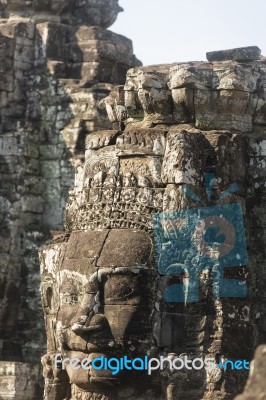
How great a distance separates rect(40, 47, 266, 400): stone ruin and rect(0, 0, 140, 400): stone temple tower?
11545 millimetres

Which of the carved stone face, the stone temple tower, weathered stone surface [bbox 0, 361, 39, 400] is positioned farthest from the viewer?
the stone temple tower

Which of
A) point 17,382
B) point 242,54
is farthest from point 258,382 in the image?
point 17,382

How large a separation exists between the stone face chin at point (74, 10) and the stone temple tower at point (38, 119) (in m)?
0.02

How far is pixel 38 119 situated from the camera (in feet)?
98.7

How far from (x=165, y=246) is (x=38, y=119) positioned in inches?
542

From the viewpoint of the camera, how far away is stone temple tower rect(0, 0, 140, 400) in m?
29.2

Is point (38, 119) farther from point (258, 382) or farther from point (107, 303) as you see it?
point (258, 382)

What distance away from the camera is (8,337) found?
29094mm

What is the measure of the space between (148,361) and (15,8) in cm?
1514

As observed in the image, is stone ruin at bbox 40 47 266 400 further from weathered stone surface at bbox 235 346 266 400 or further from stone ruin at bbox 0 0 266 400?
weathered stone surface at bbox 235 346 266 400

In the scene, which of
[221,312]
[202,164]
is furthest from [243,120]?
[221,312]

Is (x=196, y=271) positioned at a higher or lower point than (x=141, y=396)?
higher

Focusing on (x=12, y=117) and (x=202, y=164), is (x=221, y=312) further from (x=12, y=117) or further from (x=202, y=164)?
(x=12, y=117)

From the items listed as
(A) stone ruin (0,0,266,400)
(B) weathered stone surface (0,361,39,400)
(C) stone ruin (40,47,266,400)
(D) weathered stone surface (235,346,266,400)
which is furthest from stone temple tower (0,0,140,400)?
(D) weathered stone surface (235,346,266,400)
